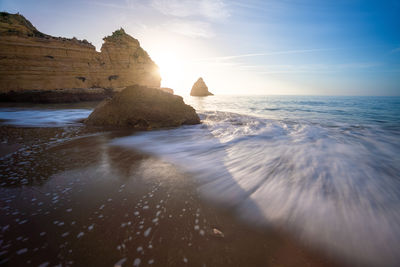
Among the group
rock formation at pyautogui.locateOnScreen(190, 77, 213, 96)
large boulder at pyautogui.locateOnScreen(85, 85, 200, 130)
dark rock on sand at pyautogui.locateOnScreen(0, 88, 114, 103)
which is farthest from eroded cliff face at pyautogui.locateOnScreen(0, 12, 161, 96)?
rock formation at pyautogui.locateOnScreen(190, 77, 213, 96)

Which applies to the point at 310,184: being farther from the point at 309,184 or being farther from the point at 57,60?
the point at 57,60

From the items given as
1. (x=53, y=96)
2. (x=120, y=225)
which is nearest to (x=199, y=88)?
(x=53, y=96)

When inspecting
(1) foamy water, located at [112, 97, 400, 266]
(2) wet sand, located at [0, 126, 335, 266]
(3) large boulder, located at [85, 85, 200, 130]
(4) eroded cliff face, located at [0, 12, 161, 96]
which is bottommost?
(1) foamy water, located at [112, 97, 400, 266]

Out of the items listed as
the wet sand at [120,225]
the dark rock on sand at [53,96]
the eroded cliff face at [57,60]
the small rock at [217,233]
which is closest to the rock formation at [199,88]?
the eroded cliff face at [57,60]

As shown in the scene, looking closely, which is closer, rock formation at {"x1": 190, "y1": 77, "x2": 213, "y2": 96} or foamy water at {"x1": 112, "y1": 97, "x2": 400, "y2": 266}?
foamy water at {"x1": 112, "y1": 97, "x2": 400, "y2": 266}

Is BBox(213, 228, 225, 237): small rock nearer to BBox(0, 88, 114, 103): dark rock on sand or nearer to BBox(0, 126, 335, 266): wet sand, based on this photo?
BBox(0, 126, 335, 266): wet sand

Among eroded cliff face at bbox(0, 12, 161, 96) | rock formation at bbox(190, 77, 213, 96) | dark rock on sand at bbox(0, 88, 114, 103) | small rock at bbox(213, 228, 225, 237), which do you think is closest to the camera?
small rock at bbox(213, 228, 225, 237)

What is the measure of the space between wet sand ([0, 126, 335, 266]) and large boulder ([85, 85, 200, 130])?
352cm

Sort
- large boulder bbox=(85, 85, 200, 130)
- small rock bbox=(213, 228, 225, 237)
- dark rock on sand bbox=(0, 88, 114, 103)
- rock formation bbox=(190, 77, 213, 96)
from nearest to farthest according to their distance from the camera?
small rock bbox=(213, 228, 225, 237) < large boulder bbox=(85, 85, 200, 130) < dark rock on sand bbox=(0, 88, 114, 103) < rock formation bbox=(190, 77, 213, 96)

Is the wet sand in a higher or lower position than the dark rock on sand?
lower

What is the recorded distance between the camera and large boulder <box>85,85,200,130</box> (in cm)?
593

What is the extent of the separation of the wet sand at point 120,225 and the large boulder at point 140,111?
3.52 m

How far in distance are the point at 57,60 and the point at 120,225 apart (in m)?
19.8

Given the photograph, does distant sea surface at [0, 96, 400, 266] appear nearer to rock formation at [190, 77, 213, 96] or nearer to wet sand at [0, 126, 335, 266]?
wet sand at [0, 126, 335, 266]
